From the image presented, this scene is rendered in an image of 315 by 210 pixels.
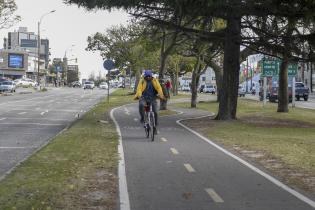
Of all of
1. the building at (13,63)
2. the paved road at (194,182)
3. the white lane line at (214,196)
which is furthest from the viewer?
the building at (13,63)

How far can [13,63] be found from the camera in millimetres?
151625

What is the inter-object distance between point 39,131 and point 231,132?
6469mm

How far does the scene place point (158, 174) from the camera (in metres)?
11.1

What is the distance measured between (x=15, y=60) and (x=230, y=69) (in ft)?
432

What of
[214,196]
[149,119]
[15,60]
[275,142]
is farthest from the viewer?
[15,60]

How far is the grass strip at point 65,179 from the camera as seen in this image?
331 inches

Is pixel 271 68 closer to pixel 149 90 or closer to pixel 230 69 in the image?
pixel 230 69

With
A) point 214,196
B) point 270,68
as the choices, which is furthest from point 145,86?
point 270,68

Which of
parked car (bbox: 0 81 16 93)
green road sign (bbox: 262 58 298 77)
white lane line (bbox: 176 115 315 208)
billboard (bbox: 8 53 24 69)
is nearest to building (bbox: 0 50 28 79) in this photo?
billboard (bbox: 8 53 24 69)

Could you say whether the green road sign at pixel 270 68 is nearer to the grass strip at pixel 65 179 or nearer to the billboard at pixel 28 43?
the grass strip at pixel 65 179

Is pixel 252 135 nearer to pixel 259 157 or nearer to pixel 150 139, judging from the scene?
pixel 150 139

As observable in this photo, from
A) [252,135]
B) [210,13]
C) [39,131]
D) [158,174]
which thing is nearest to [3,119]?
[39,131]

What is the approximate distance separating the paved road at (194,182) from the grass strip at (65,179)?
1.29 feet

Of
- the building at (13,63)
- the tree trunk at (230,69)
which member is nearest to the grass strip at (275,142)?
the tree trunk at (230,69)
